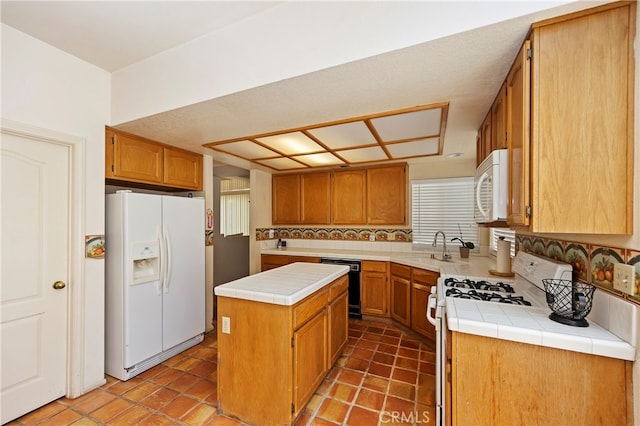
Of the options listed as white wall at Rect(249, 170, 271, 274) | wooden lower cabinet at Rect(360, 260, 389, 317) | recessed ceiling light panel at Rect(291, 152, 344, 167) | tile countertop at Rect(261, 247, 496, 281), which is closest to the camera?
tile countertop at Rect(261, 247, 496, 281)

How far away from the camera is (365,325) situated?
3.54m

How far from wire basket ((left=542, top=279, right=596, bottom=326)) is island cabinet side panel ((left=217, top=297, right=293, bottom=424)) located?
140 cm

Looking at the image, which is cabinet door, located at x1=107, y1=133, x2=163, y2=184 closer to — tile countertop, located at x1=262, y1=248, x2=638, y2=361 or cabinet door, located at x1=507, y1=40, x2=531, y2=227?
tile countertop, located at x1=262, y1=248, x2=638, y2=361

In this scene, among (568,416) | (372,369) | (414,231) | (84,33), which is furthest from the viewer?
(414,231)

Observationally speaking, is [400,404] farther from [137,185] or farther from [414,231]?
[137,185]

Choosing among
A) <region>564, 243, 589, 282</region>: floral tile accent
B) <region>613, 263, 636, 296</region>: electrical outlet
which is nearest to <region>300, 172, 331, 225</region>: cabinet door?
<region>564, 243, 589, 282</region>: floral tile accent

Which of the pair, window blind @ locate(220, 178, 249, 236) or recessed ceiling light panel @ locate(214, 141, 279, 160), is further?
window blind @ locate(220, 178, 249, 236)

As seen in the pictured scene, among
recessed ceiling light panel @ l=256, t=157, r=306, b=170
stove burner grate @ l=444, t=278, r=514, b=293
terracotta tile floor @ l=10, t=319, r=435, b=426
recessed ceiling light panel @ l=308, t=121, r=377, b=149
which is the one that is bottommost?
terracotta tile floor @ l=10, t=319, r=435, b=426

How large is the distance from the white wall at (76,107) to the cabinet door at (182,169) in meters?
0.64

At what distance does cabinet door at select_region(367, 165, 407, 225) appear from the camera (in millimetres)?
3891

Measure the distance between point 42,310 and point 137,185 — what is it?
1.42m

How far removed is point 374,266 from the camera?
3646mm

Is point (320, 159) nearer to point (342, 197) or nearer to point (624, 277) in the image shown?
point (342, 197)

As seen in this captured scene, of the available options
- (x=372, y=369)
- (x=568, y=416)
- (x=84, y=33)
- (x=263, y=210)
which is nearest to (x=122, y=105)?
(x=84, y=33)
